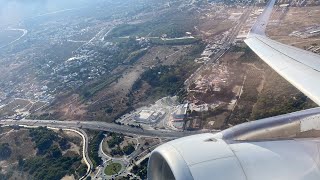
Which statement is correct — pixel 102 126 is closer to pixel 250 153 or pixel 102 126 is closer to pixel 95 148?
pixel 95 148

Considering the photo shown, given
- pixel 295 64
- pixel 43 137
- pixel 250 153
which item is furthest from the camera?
pixel 43 137

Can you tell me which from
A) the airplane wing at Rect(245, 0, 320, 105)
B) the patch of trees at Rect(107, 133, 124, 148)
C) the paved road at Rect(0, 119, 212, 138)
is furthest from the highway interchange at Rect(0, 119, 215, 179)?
the airplane wing at Rect(245, 0, 320, 105)

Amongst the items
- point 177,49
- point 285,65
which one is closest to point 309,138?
point 285,65

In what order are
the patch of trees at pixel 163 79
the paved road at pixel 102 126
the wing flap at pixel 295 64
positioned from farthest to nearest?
the patch of trees at pixel 163 79 → the paved road at pixel 102 126 → the wing flap at pixel 295 64

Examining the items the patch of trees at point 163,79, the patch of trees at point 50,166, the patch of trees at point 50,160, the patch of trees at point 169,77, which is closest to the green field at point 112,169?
the patch of trees at point 50,160

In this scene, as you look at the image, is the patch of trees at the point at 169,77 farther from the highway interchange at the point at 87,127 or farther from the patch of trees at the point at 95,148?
the patch of trees at the point at 95,148

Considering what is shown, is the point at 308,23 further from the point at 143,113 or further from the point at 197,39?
the point at 143,113

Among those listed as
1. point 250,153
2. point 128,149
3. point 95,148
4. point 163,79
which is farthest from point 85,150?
point 250,153

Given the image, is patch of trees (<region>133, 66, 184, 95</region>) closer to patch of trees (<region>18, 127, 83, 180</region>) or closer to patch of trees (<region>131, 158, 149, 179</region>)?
patch of trees (<region>18, 127, 83, 180</region>)
